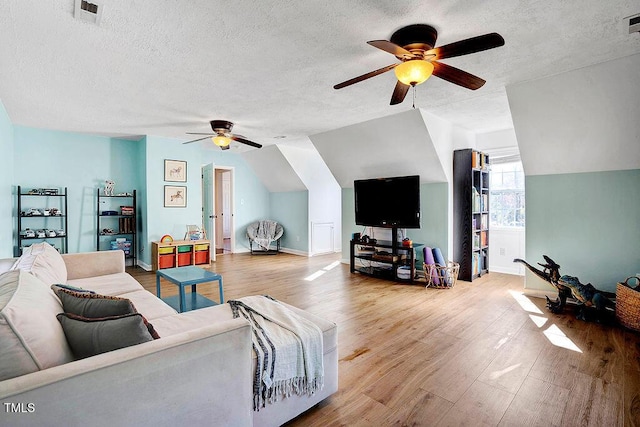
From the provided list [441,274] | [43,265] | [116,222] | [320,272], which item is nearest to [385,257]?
[441,274]

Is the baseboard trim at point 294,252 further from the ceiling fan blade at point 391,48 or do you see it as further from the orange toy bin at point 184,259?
the ceiling fan blade at point 391,48

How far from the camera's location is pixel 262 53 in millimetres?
2611

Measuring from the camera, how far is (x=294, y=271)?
560 cm

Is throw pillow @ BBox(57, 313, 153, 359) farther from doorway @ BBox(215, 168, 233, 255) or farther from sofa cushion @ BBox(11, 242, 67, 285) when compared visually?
doorway @ BBox(215, 168, 233, 255)

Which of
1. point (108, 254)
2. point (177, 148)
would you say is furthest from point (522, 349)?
point (177, 148)

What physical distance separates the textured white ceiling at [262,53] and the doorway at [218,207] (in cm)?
287

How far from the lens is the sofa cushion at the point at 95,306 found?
138 cm

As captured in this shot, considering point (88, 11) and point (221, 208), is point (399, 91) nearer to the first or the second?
point (88, 11)

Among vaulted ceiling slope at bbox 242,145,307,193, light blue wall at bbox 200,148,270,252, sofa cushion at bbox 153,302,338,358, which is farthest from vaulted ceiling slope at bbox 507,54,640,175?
light blue wall at bbox 200,148,270,252

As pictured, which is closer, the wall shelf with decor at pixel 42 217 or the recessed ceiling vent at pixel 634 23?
the recessed ceiling vent at pixel 634 23

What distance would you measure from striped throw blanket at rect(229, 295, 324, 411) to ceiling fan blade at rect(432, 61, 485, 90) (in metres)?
2.03

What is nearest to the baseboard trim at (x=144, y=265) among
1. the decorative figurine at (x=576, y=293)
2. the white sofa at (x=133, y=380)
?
the white sofa at (x=133, y=380)

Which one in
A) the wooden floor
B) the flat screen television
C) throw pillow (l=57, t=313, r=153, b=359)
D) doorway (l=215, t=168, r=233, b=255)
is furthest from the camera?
doorway (l=215, t=168, r=233, b=255)

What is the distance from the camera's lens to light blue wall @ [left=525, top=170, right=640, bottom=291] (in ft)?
11.0
